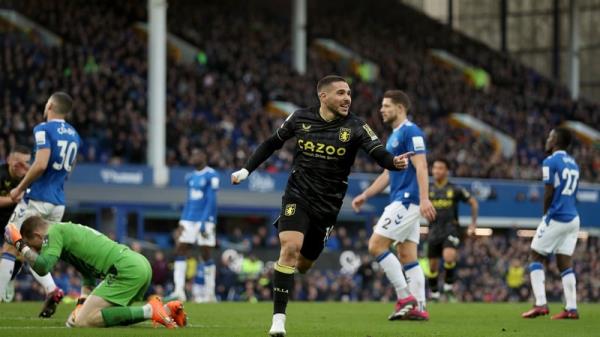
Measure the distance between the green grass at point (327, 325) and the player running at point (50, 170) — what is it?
1144 millimetres

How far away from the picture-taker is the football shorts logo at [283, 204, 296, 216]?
10594 mm

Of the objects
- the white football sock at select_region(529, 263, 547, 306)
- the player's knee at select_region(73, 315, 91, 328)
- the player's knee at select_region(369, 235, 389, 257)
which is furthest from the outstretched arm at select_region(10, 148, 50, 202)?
the white football sock at select_region(529, 263, 547, 306)

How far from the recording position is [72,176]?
32125 millimetres

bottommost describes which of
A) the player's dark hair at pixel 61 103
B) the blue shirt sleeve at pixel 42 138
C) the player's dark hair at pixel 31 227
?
the player's dark hair at pixel 31 227

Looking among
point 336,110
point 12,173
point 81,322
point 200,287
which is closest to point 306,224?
point 336,110

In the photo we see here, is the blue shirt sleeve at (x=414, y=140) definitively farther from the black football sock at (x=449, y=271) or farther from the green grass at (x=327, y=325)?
the black football sock at (x=449, y=271)

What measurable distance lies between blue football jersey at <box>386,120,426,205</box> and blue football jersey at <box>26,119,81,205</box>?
360 centimetres

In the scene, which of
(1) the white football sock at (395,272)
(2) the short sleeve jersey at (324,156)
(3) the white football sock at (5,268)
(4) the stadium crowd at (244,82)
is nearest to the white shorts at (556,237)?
(1) the white football sock at (395,272)

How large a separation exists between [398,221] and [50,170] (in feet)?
13.0

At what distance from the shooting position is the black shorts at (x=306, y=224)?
10547 mm

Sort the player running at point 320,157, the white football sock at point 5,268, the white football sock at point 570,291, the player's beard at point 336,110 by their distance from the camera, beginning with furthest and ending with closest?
the white football sock at point 570,291 → the white football sock at point 5,268 → the player's beard at point 336,110 → the player running at point 320,157

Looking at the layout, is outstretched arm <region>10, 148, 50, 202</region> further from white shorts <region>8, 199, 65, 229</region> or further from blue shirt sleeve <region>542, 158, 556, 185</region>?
blue shirt sleeve <region>542, 158, 556, 185</region>

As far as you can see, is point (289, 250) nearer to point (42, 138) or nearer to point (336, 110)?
point (336, 110)

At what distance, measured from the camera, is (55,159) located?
1354 cm
